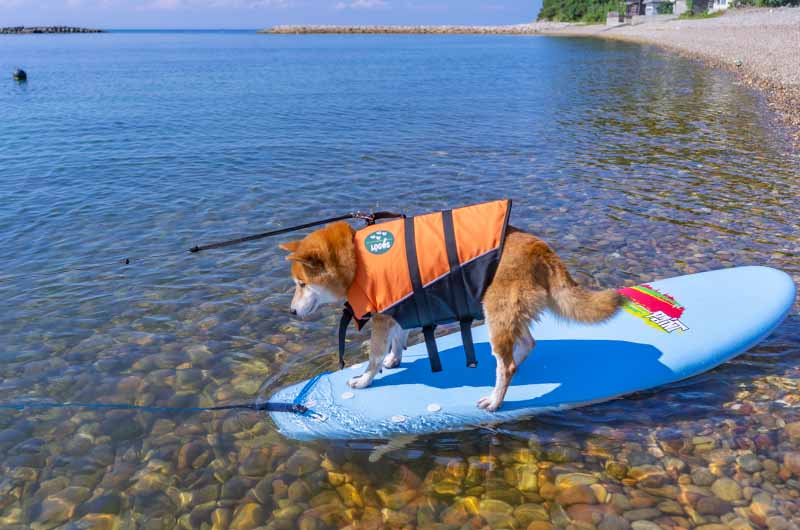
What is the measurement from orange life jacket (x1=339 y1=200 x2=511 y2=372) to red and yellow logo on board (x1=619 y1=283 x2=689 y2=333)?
2.56 m

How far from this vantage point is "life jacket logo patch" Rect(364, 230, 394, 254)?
5.68 m

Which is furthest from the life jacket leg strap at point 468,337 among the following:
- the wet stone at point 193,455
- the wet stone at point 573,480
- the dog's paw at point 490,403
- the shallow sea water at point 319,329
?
the wet stone at point 193,455

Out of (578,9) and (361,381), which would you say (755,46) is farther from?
(578,9)

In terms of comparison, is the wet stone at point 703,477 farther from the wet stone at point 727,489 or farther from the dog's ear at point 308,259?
the dog's ear at point 308,259

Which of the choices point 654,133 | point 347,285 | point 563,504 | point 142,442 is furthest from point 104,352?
point 654,133

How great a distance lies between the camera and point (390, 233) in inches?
226

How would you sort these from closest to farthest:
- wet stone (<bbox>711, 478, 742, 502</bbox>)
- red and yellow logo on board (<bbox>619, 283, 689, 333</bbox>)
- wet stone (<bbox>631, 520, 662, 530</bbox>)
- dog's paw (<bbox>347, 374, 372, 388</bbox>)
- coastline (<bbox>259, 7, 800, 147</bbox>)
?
wet stone (<bbox>631, 520, 662, 530</bbox>) < wet stone (<bbox>711, 478, 742, 502</bbox>) < dog's paw (<bbox>347, 374, 372, 388</bbox>) < red and yellow logo on board (<bbox>619, 283, 689, 333</bbox>) < coastline (<bbox>259, 7, 800, 147</bbox>)

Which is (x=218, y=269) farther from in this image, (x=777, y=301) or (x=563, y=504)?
(x=777, y=301)

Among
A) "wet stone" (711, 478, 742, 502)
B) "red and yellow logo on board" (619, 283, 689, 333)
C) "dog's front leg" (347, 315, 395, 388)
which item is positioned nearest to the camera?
"wet stone" (711, 478, 742, 502)

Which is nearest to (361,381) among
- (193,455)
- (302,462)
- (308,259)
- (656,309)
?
(302,462)

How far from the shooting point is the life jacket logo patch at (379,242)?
224 inches

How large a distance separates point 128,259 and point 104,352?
3.12 metres

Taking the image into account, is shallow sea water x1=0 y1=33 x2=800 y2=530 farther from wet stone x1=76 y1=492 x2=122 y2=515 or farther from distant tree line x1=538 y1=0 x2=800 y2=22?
distant tree line x1=538 y1=0 x2=800 y2=22

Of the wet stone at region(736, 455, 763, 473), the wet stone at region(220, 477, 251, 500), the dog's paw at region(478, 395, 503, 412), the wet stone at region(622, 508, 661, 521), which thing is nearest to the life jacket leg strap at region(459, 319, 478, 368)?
the dog's paw at region(478, 395, 503, 412)
